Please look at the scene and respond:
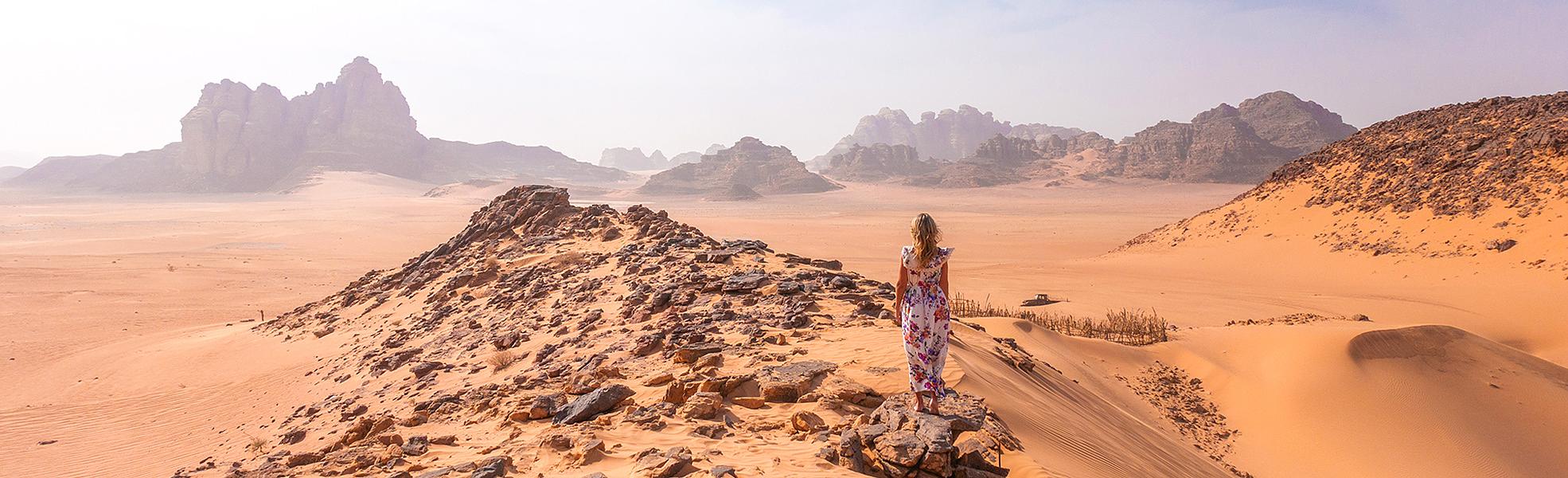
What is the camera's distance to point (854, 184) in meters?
111

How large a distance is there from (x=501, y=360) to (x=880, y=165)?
4378 inches

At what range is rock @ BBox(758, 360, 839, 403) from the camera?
5.98 metres

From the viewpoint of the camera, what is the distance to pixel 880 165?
388 ft

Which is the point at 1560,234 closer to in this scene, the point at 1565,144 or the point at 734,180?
the point at 1565,144

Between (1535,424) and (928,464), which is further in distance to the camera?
(1535,424)

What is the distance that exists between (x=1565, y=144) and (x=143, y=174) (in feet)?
459

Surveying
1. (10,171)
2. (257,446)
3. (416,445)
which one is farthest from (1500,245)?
(10,171)

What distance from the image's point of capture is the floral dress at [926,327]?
5070 mm

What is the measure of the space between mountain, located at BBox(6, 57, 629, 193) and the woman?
115m

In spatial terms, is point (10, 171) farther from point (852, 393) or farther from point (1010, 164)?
point (852, 393)

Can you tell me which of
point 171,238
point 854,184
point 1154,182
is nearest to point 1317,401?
point 171,238

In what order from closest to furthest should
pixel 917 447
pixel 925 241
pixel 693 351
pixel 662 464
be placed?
pixel 917 447
pixel 662 464
pixel 925 241
pixel 693 351

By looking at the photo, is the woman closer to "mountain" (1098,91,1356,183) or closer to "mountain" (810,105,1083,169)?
"mountain" (1098,91,1356,183)

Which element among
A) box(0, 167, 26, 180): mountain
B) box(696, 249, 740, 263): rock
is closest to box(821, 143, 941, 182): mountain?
box(696, 249, 740, 263): rock
